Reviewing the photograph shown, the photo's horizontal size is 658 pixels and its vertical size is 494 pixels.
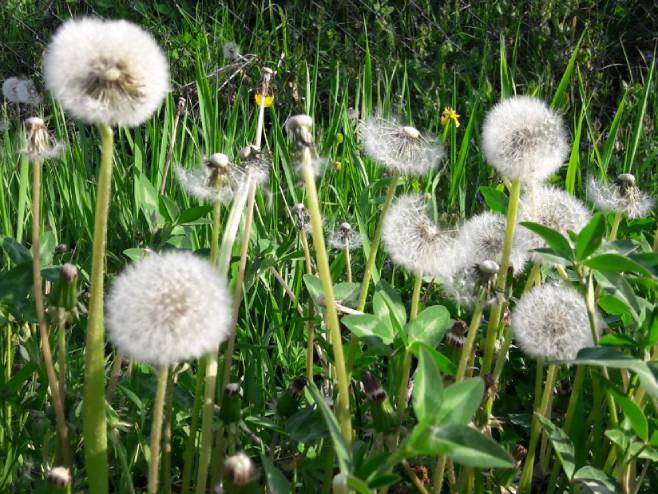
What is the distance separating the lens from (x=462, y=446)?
0.85 meters

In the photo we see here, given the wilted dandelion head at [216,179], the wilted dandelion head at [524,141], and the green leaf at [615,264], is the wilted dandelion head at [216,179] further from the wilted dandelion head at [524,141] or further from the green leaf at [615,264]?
the green leaf at [615,264]

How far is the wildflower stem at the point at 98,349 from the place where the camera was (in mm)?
932

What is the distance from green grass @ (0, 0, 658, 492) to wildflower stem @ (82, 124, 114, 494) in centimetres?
8

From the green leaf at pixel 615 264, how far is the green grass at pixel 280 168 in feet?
1.20

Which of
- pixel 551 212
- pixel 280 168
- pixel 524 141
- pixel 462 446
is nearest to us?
pixel 462 446

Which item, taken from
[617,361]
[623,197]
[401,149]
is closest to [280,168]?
[401,149]

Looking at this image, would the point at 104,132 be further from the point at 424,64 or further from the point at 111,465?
the point at 424,64

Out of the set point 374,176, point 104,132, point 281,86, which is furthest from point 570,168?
point 281,86

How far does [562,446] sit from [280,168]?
1.94 meters

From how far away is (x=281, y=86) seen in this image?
347 cm

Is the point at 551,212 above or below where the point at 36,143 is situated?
below

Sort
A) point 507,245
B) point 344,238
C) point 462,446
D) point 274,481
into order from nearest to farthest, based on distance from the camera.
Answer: point 462,446
point 274,481
point 507,245
point 344,238

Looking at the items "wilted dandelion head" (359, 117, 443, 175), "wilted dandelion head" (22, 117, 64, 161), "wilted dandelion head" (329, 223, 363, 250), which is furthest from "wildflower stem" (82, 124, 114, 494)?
"wilted dandelion head" (329, 223, 363, 250)

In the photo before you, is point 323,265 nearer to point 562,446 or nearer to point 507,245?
point 507,245
